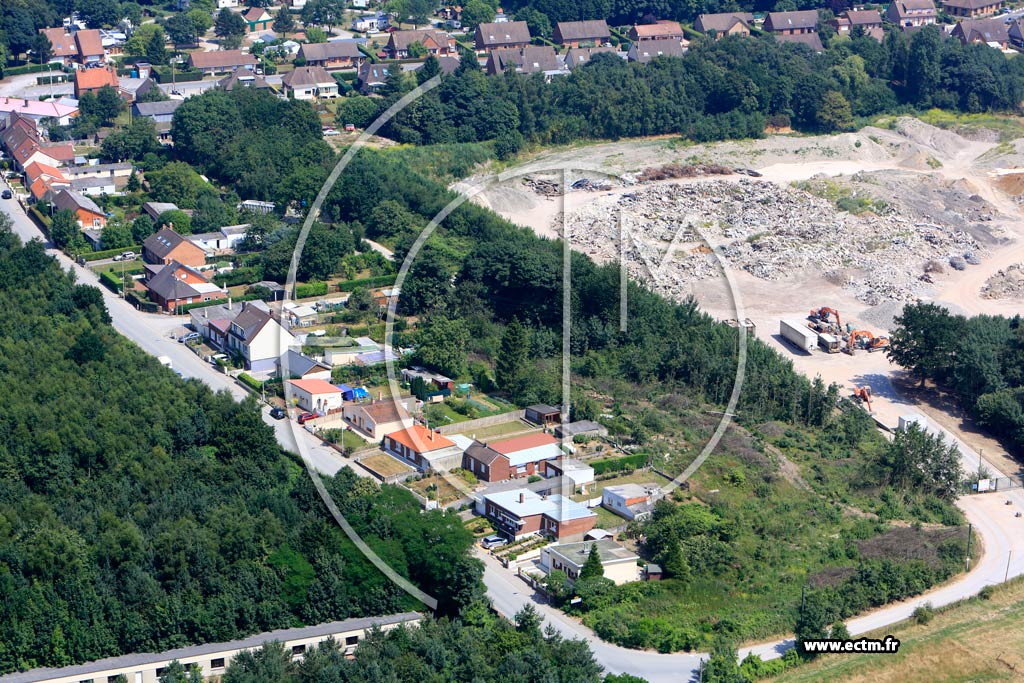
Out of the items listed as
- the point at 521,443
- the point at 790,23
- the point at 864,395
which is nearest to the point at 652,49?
the point at 790,23

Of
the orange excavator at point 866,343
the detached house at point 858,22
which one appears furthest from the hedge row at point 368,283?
the detached house at point 858,22

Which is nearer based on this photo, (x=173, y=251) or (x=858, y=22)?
(x=173, y=251)

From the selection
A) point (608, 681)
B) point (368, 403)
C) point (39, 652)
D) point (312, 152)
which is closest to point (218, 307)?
point (368, 403)

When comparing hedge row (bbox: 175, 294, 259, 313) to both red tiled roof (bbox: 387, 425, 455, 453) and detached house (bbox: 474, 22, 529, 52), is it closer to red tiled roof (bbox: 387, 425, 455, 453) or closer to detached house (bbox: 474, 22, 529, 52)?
red tiled roof (bbox: 387, 425, 455, 453)

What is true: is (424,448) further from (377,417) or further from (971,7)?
(971,7)

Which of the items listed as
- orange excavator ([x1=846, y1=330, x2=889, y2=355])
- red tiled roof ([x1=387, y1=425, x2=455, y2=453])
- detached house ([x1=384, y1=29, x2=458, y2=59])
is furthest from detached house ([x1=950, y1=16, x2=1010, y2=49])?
red tiled roof ([x1=387, y1=425, x2=455, y2=453])

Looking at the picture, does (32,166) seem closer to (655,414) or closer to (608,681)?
(655,414)
